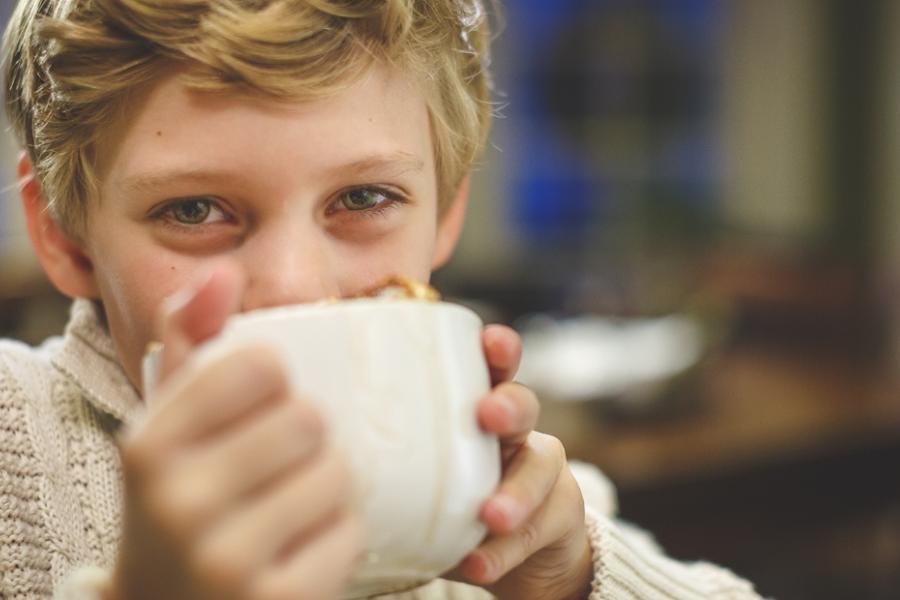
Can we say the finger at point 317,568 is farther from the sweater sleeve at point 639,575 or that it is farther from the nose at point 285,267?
the sweater sleeve at point 639,575

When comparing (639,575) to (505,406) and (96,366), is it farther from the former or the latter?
(96,366)

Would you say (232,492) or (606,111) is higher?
(232,492)

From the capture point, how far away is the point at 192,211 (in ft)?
2.29

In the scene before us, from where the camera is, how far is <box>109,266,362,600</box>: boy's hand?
395mm

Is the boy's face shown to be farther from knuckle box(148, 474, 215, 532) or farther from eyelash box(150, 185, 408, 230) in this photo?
knuckle box(148, 474, 215, 532)

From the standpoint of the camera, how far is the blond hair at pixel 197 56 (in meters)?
0.68

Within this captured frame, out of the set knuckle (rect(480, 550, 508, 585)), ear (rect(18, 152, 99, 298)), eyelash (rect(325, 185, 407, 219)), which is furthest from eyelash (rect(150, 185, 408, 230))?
knuckle (rect(480, 550, 508, 585))

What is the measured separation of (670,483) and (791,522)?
1.37 feet

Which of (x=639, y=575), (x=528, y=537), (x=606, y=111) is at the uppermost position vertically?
(x=528, y=537)

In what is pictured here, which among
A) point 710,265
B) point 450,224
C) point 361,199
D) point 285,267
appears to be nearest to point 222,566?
point 285,267

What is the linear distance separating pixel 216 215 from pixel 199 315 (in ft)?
0.82

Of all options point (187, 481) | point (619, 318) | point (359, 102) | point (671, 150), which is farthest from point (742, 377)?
point (671, 150)

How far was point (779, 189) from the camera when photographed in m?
5.83

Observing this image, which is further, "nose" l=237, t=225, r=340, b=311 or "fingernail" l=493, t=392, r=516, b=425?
"nose" l=237, t=225, r=340, b=311
